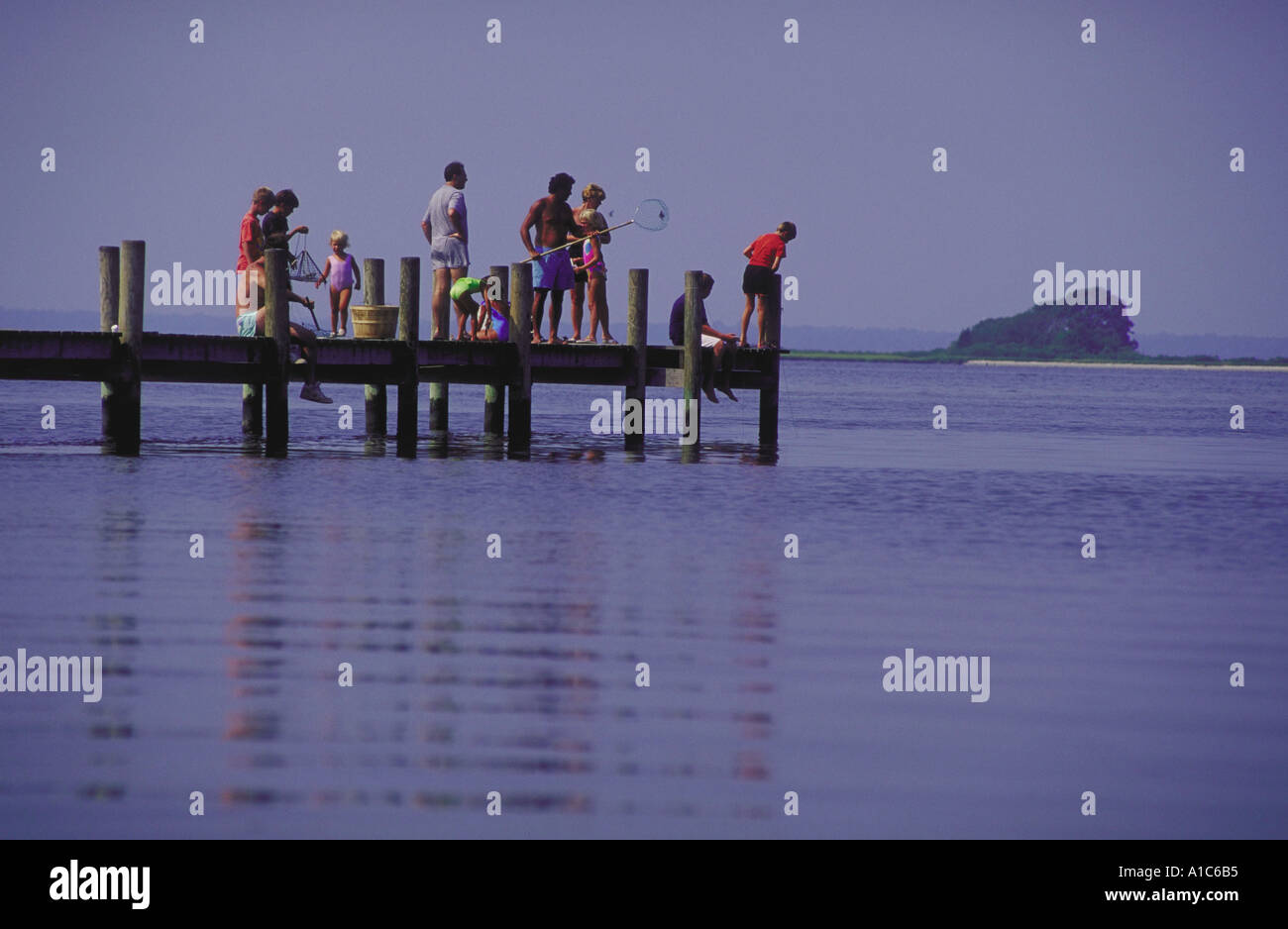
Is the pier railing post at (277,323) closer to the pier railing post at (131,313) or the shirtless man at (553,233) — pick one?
the pier railing post at (131,313)

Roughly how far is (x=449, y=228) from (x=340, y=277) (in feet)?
7.32

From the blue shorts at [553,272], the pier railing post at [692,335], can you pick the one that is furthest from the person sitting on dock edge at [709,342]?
the blue shorts at [553,272]

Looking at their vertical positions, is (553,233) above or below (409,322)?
above

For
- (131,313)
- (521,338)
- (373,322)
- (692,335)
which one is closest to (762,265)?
(692,335)

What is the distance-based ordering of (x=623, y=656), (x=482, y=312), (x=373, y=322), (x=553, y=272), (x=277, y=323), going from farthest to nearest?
(x=482, y=312) → (x=373, y=322) → (x=553, y=272) → (x=277, y=323) → (x=623, y=656)

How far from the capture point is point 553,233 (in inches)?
851

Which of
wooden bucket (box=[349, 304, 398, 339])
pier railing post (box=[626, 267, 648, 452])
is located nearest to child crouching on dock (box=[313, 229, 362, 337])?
wooden bucket (box=[349, 304, 398, 339])

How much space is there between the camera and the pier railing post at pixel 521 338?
22.8 meters

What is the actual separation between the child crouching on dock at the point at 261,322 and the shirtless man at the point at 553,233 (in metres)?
2.69

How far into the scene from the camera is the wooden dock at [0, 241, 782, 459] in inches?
802

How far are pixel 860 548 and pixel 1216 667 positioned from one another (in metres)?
6.03

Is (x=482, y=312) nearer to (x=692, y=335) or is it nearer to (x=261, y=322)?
(x=692, y=335)
